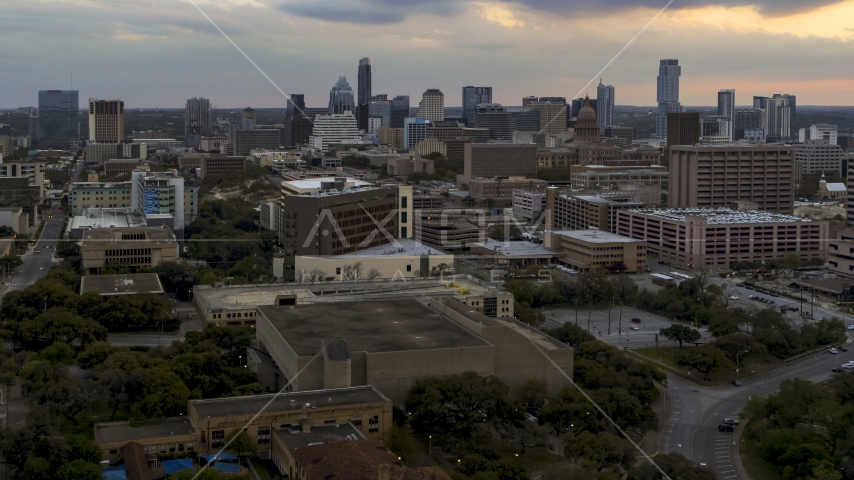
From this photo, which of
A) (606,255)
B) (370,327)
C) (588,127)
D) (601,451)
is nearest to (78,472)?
(601,451)

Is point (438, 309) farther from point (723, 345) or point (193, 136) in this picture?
point (193, 136)

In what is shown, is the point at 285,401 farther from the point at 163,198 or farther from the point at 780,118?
the point at 780,118

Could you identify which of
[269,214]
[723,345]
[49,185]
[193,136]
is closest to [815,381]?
[723,345]

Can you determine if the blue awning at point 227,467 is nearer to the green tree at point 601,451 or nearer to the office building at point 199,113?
the green tree at point 601,451

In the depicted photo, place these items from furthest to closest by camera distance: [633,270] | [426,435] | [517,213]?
[517,213]
[633,270]
[426,435]

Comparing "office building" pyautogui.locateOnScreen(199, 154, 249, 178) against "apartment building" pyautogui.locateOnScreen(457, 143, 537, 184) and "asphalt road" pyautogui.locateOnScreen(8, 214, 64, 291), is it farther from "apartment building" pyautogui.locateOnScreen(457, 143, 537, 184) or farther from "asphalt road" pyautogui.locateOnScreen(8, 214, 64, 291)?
Result: "asphalt road" pyautogui.locateOnScreen(8, 214, 64, 291)

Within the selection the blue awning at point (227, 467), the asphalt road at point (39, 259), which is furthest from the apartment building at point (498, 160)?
the blue awning at point (227, 467)

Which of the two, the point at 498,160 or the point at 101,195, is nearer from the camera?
the point at 101,195
